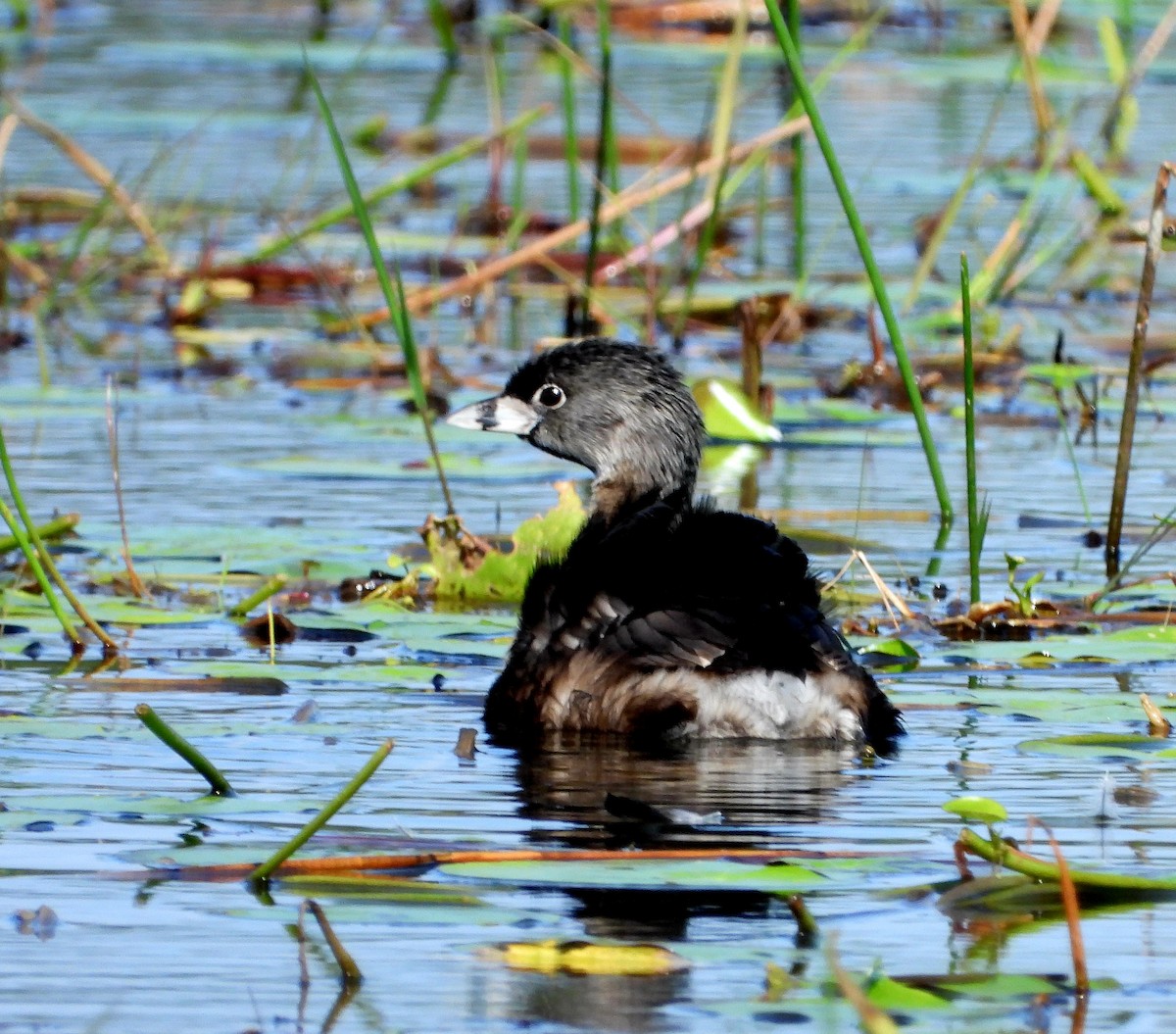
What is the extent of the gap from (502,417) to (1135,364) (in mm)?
1636

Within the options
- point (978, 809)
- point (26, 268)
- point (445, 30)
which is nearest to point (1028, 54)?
point (26, 268)

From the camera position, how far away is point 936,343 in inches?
448

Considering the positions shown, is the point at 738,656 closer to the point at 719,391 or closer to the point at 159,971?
the point at 159,971

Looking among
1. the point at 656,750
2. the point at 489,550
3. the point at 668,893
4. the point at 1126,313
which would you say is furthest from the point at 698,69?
the point at 668,893

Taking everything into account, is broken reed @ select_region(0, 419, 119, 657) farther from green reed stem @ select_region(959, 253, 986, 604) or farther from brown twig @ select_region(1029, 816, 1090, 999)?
brown twig @ select_region(1029, 816, 1090, 999)

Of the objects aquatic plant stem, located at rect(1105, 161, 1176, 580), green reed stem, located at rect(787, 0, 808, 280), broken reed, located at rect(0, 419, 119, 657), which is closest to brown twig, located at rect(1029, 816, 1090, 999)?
broken reed, located at rect(0, 419, 119, 657)

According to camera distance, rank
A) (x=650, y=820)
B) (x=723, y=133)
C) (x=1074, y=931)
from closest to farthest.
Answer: (x=1074, y=931)
(x=650, y=820)
(x=723, y=133)

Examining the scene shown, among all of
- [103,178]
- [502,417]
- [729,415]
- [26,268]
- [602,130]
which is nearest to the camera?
[502,417]

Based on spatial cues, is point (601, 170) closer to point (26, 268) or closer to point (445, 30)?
point (26, 268)

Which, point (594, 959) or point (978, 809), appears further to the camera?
point (978, 809)

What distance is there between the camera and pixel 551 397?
6953 millimetres

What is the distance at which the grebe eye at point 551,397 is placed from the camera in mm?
6914

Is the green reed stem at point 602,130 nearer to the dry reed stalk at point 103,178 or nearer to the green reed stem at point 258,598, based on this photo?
the dry reed stalk at point 103,178

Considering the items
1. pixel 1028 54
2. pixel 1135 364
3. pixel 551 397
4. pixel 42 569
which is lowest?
pixel 42 569
